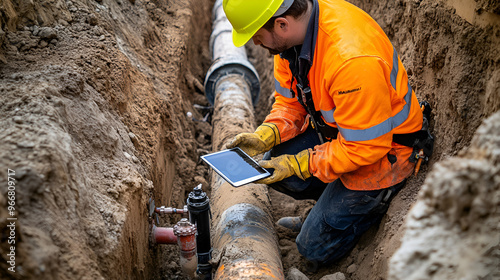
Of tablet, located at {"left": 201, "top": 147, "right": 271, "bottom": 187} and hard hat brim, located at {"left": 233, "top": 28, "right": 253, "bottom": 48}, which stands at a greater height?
hard hat brim, located at {"left": 233, "top": 28, "right": 253, "bottom": 48}

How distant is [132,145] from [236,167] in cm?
81

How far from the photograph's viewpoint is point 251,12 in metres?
2.52

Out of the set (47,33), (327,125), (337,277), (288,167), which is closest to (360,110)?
(327,125)

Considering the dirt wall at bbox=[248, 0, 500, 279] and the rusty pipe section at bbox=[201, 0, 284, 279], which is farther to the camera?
the rusty pipe section at bbox=[201, 0, 284, 279]

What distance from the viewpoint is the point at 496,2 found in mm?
2100

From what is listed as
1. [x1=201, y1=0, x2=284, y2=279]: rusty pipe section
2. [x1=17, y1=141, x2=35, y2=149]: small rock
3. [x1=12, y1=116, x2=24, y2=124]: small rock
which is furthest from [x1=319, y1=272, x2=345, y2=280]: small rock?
[x1=12, y1=116, x2=24, y2=124]: small rock

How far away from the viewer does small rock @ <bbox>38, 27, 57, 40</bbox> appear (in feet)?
9.18

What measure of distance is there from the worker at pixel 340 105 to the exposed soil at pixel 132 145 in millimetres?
179

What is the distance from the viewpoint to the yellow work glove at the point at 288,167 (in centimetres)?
283

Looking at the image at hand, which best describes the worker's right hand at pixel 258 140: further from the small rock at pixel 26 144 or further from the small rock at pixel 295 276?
the small rock at pixel 26 144

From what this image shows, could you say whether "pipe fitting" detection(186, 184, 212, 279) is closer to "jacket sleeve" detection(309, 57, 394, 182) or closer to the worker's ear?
"jacket sleeve" detection(309, 57, 394, 182)

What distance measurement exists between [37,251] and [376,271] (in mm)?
1961

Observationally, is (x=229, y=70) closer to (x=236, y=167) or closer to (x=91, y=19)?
(x=91, y=19)

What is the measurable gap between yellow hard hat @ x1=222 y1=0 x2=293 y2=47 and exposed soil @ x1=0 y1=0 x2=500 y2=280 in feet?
3.58
